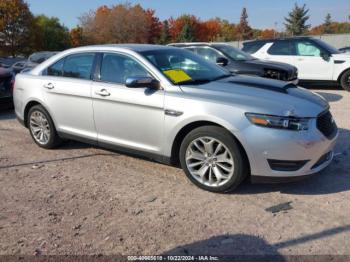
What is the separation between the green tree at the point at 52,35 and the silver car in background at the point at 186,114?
2152 inches

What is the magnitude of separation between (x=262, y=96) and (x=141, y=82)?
4.52 ft

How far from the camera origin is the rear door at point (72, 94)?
17.3ft

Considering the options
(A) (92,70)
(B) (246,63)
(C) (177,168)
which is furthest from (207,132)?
(B) (246,63)

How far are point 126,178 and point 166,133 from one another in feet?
2.68

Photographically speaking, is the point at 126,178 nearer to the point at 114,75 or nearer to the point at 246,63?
the point at 114,75

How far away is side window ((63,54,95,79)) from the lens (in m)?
5.32

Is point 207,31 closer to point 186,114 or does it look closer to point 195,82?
point 195,82

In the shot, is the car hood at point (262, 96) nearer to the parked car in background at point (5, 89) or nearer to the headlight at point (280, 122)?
the headlight at point (280, 122)

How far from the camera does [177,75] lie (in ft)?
15.4

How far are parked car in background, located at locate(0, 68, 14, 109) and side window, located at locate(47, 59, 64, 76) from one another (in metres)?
3.74

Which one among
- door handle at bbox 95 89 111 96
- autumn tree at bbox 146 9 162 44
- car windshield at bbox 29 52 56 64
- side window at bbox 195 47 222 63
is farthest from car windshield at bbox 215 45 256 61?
autumn tree at bbox 146 9 162 44

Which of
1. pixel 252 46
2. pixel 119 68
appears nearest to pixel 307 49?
pixel 252 46

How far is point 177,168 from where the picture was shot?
5.07m

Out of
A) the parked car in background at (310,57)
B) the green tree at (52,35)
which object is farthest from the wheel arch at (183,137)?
the green tree at (52,35)
